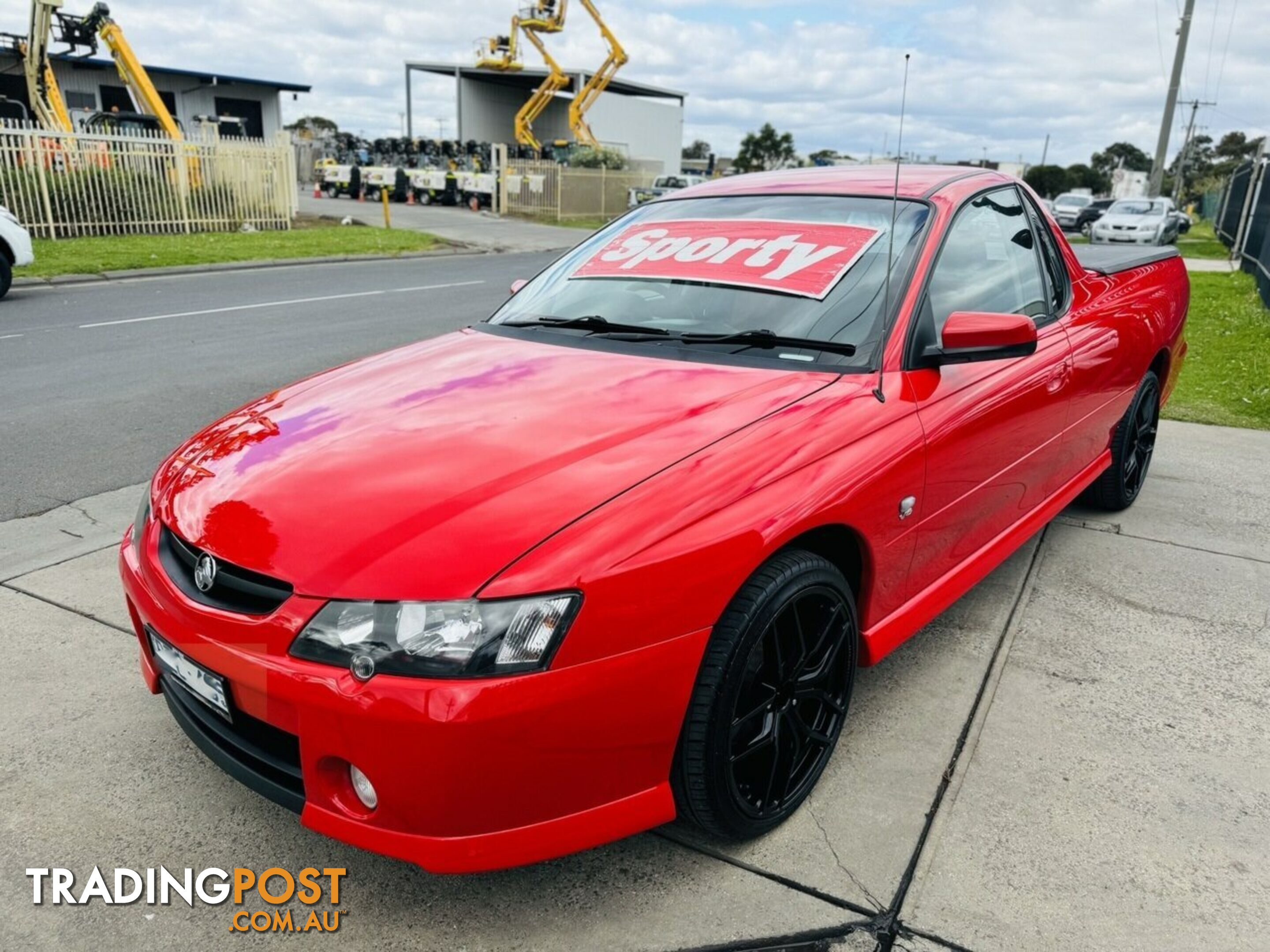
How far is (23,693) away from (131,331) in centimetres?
706

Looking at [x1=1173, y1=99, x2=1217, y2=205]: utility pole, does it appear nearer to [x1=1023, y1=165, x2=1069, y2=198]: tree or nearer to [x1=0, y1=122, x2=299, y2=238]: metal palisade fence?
[x1=1023, y1=165, x2=1069, y2=198]: tree

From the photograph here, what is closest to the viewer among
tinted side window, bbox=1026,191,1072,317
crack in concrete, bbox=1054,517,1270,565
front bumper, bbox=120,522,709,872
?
front bumper, bbox=120,522,709,872

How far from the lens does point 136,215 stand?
18.3m

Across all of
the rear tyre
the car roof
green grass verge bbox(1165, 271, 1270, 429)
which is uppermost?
the car roof

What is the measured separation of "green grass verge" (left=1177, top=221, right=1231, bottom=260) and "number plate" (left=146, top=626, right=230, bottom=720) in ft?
59.4

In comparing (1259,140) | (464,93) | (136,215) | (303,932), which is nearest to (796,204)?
(303,932)

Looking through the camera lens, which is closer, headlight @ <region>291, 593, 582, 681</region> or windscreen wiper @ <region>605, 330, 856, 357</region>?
headlight @ <region>291, 593, 582, 681</region>

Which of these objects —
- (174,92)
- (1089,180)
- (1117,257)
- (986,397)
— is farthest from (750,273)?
(1089,180)

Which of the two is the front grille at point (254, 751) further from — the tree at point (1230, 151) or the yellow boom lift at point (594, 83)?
the tree at point (1230, 151)

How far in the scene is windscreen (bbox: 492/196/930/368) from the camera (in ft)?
9.14

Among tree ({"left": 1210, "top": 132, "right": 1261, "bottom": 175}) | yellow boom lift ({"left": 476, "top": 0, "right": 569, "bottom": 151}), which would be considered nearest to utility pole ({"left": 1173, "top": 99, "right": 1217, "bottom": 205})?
tree ({"left": 1210, "top": 132, "right": 1261, "bottom": 175})

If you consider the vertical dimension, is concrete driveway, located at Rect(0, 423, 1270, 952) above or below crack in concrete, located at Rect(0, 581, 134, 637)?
below

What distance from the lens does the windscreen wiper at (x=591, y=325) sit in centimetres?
295

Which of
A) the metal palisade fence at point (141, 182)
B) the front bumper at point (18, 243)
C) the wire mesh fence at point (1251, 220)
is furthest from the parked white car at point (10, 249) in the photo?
the wire mesh fence at point (1251, 220)
